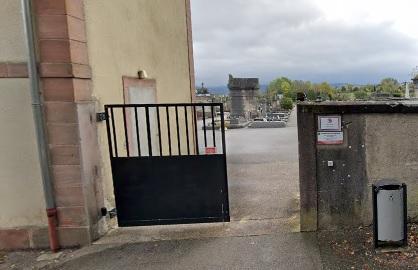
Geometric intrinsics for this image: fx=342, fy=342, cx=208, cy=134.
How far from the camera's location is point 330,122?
436cm

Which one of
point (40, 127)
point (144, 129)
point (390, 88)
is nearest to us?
point (40, 127)

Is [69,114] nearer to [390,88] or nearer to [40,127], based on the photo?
[40,127]

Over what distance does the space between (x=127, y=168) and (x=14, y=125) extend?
1.52m

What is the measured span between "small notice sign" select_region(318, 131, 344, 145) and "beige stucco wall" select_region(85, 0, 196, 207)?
3045 mm

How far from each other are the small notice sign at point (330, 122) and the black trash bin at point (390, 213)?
85 centimetres

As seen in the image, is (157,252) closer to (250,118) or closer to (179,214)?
(179,214)

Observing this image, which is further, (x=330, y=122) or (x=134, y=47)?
(x=134, y=47)

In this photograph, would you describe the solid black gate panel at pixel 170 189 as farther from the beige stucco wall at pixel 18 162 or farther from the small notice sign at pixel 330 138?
the small notice sign at pixel 330 138

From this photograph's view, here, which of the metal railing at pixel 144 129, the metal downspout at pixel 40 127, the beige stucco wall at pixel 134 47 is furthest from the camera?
the beige stucco wall at pixel 134 47

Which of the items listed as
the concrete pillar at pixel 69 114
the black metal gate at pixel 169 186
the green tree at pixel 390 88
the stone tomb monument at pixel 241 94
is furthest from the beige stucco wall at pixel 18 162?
the green tree at pixel 390 88

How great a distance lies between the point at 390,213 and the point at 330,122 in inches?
49.7

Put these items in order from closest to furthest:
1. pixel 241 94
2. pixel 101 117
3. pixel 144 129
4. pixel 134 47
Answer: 1. pixel 101 117
2. pixel 134 47
3. pixel 144 129
4. pixel 241 94

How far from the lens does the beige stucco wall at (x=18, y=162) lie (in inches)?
169

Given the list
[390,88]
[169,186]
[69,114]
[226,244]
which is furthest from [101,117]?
[390,88]
